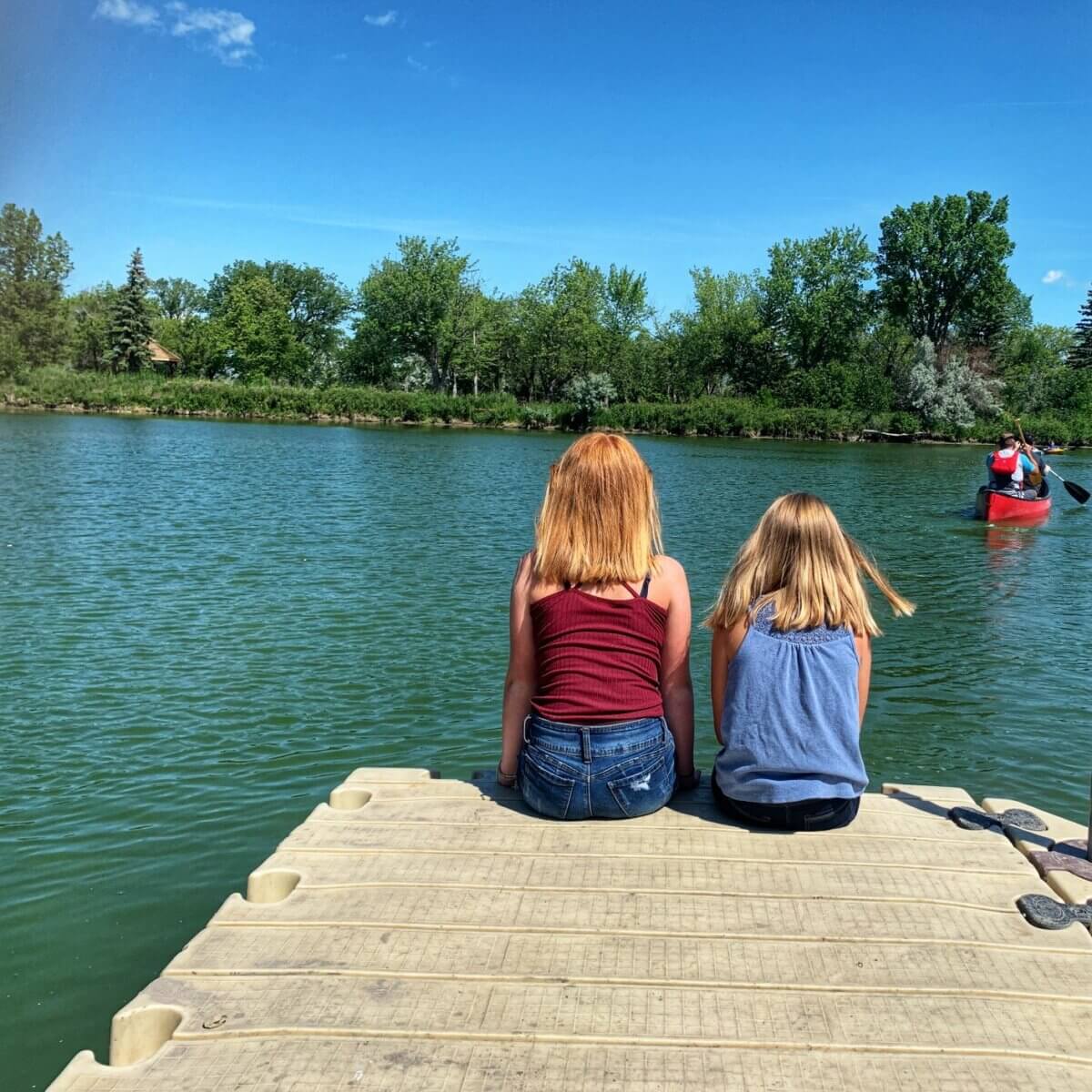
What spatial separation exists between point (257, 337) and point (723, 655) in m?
92.6

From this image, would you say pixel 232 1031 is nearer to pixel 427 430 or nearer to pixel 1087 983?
pixel 1087 983

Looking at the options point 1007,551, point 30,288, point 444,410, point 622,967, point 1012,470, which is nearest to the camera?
point 622,967

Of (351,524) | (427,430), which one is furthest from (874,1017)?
(427,430)

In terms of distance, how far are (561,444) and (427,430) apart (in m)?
12.7

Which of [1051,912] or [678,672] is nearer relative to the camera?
[1051,912]

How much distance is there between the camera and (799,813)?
13.5 ft

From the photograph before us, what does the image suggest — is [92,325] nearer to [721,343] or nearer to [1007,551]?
[721,343]

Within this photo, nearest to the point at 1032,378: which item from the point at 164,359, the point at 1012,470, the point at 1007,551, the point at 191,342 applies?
the point at 1012,470

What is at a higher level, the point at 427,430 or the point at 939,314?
the point at 939,314

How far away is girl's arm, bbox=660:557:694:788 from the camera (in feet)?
13.6

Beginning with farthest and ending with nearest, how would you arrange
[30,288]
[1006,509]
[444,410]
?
[30,288], [444,410], [1006,509]

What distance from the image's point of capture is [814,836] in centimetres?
417

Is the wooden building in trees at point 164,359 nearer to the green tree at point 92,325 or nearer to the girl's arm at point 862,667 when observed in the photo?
the green tree at point 92,325

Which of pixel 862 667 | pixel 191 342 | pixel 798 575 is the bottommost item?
pixel 862 667
